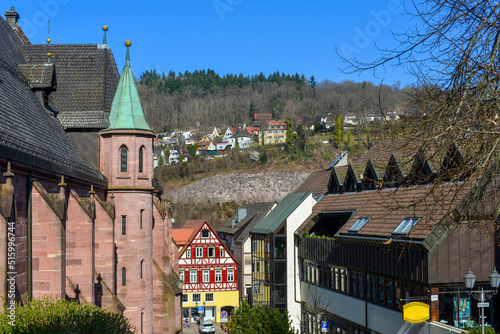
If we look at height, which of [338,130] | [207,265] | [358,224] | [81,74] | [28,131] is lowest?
[207,265]

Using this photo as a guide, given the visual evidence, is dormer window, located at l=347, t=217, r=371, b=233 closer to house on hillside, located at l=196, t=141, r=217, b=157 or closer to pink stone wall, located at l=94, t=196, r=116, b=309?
pink stone wall, located at l=94, t=196, r=116, b=309

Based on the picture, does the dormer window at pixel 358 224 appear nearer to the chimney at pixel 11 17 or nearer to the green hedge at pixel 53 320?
the green hedge at pixel 53 320

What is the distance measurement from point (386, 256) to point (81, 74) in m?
14.9

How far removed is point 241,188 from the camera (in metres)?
125

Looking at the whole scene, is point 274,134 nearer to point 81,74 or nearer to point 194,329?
point 194,329

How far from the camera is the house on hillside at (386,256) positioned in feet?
73.6

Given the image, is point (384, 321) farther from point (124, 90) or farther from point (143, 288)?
point (124, 90)

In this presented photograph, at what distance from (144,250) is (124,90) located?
647cm

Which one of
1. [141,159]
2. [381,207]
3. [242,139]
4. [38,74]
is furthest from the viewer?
[242,139]

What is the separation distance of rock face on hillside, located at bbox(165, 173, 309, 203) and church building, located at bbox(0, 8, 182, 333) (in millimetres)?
84399

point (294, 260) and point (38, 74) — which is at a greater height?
point (38, 74)

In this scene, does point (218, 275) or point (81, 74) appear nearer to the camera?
point (81, 74)

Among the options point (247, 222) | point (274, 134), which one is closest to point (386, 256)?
point (247, 222)

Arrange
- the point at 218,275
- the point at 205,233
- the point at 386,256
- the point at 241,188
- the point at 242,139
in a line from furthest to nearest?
the point at 242,139 → the point at 241,188 → the point at 205,233 → the point at 218,275 → the point at 386,256
